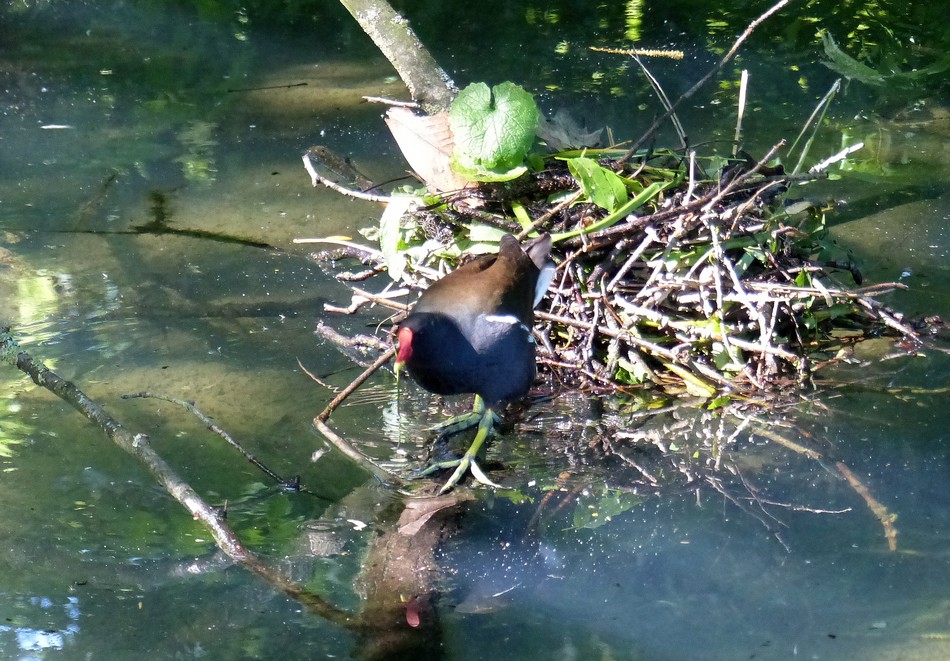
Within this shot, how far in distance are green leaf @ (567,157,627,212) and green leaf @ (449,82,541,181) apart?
0.20m

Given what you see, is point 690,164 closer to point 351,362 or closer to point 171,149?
point 351,362

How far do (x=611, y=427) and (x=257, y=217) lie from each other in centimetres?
192

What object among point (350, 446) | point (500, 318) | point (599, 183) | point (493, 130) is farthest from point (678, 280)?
point (350, 446)

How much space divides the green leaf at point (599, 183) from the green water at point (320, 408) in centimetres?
58

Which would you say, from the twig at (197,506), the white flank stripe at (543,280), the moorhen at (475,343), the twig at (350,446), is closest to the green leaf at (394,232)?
the moorhen at (475,343)

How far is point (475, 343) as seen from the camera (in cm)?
266

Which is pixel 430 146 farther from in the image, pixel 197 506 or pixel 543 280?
pixel 197 506

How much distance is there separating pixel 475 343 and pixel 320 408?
520 mm

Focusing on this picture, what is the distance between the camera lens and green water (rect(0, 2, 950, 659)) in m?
2.05

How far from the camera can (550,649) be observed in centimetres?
198

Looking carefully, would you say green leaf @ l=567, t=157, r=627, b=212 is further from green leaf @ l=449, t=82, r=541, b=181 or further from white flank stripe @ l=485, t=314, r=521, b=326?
white flank stripe @ l=485, t=314, r=521, b=326

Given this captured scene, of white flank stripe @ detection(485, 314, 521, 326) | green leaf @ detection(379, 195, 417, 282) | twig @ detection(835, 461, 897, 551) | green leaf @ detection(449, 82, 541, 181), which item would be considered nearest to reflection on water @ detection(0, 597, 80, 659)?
white flank stripe @ detection(485, 314, 521, 326)

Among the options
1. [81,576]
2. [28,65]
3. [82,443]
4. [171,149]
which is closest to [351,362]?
[82,443]

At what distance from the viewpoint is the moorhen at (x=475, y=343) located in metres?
2.60
